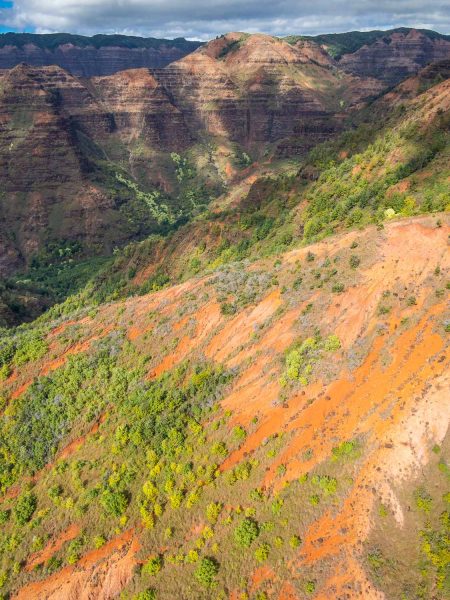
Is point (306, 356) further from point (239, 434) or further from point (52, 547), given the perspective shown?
point (52, 547)

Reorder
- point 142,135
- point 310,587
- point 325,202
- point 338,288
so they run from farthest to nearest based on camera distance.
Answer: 1. point 142,135
2. point 325,202
3. point 338,288
4. point 310,587

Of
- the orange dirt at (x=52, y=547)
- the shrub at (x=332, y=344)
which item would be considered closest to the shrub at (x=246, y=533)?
the shrub at (x=332, y=344)

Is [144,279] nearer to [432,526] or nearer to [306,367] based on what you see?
[306,367]

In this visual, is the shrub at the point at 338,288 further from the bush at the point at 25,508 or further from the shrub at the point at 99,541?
the bush at the point at 25,508

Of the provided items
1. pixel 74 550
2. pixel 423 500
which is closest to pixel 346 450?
pixel 423 500

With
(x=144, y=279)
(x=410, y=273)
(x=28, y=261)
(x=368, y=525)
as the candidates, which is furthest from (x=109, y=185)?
(x=368, y=525)

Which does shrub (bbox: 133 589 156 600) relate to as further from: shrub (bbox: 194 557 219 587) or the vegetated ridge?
shrub (bbox: 194 557 219 587)

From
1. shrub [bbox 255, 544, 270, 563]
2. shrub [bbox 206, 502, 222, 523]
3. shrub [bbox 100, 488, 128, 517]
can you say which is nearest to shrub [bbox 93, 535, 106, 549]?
shrub [bbox 100, 488, 128, 517]
